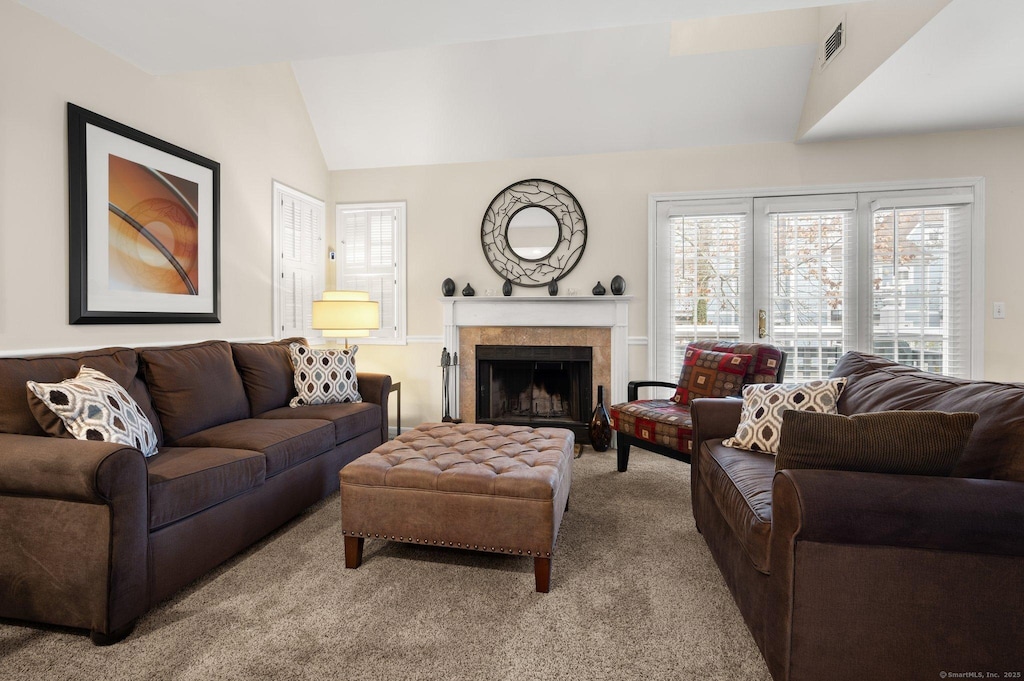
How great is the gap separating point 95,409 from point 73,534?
0.52 metres

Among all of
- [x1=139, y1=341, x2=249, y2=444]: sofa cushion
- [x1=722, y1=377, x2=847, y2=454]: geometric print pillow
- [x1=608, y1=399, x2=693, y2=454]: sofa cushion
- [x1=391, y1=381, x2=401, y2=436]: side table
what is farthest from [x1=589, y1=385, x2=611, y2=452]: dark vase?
[x1=139, y1=341, x2=249, y2=444]: sofa cushion

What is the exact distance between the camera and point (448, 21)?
2467 mm

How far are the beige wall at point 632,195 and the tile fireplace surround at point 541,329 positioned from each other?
0.55 ft

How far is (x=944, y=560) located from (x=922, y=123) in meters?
3.79

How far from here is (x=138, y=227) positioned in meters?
→ 2.93

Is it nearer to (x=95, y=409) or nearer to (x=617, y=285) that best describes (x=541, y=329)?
(x=617, y=285)

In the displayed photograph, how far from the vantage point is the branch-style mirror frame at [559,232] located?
4539 millimetres

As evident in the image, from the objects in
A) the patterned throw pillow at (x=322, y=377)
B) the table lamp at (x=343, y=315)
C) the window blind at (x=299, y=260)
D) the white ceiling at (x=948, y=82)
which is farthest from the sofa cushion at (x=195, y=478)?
the white ceiling at (x=948, y=82)

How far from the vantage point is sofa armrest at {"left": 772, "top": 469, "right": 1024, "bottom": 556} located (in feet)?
3.92

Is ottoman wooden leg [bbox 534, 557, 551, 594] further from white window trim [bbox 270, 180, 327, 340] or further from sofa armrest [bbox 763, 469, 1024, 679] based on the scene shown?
white window trim [bbox 270, 180, 327, 340]

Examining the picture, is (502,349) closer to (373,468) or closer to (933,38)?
(373,468)

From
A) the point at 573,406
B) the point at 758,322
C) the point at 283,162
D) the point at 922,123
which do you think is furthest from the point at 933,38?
the point at 283,162

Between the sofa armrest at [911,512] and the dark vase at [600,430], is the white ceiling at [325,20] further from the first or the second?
the dark vase at [600,430]

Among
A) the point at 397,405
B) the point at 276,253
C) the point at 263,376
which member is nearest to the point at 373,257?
the point at 276,253
